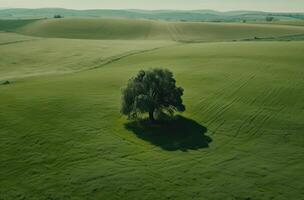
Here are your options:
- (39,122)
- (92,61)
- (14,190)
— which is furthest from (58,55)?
(14,190)

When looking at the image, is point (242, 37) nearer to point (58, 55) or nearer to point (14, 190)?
point (58, 55)

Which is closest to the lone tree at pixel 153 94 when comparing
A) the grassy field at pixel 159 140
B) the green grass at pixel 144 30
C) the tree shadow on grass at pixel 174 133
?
the tree shadow on grass at pixel 174 133

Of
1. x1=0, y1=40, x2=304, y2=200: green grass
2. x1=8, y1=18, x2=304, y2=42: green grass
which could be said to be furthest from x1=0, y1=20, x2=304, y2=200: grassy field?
x1=8, y1=18, x2=304, y2=42: green grass

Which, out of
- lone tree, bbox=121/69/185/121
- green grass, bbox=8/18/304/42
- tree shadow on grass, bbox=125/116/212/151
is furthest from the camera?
green grass, bbox=8/18/304/42

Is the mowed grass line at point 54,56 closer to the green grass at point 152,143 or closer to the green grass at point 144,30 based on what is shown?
the green grass at point 152,143

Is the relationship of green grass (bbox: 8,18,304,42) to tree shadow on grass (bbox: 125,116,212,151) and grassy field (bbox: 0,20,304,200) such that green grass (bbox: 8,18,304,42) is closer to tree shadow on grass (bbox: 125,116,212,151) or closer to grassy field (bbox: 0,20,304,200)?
grassy field (bbox: 0,20,304,200)

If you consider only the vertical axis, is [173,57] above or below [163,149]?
above

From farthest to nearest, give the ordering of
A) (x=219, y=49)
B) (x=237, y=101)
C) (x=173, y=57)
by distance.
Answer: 1. (x=219, y=49)
2. (x=173, y=57)
3. (x=237, y=101)
